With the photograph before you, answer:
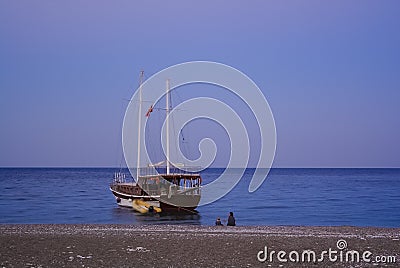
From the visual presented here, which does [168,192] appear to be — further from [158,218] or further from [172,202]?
[158,218]

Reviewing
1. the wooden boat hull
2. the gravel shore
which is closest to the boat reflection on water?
the wooden boat hull

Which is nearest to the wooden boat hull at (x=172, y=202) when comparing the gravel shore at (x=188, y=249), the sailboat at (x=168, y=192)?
the sailboat at (x=168, y=192)

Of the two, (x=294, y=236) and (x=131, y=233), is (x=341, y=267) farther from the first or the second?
(x=131, y=233)

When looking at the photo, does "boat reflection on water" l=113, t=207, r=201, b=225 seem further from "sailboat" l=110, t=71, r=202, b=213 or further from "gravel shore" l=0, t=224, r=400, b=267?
"gravel shore" l=0, t=224, r=400, b=267

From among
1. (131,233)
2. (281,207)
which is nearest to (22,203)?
(281,207)

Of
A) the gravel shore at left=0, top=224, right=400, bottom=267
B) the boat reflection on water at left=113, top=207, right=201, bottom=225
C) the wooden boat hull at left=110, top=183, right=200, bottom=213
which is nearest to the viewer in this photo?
the gravel shore at left=0, top=224, right=400, bottom=267

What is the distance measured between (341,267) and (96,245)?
8784mm

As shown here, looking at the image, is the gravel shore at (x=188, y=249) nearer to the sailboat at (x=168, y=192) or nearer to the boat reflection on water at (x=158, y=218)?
the boat reflection on water at (x=158, y=218)

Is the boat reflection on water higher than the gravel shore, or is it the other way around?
the gravel shore

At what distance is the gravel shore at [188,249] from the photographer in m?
17.3

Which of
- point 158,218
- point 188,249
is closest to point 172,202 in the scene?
point 158,218

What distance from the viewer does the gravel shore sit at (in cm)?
1731

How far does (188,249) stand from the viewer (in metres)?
20.2

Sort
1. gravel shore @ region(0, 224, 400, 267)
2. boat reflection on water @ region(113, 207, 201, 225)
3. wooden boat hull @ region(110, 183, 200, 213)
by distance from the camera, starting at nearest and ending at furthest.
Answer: gravel shore @ region(0, 224, 400, 267)
boat reflection on water @ region(113, 207, 201, 225)
wooden boat hull @ region(110, 183, 200, 213)
